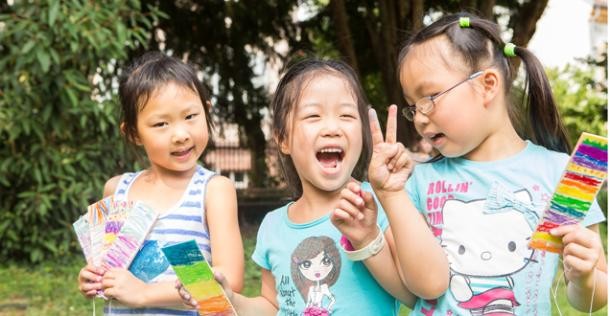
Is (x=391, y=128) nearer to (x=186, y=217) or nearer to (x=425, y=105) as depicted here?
(x=425, y=105)

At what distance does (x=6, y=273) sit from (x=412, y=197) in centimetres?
498

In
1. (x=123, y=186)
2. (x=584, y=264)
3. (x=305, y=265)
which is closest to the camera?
(x=584, y=264)

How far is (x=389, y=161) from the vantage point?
1931mm

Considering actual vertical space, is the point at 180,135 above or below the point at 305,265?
above

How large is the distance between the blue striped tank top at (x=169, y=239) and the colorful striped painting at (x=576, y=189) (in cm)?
110

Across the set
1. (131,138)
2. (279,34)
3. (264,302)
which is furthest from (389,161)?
(279,34)

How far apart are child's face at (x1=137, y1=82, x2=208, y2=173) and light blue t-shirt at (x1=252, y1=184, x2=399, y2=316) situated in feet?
1.65

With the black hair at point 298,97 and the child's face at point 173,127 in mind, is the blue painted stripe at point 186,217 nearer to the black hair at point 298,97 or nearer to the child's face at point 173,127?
the child's face at point 173,127

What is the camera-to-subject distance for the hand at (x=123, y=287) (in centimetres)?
240

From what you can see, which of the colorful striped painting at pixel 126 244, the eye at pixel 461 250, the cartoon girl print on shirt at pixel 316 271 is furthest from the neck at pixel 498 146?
the colorful striped painting at pixel 126 244

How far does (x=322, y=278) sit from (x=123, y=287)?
25.5 inches

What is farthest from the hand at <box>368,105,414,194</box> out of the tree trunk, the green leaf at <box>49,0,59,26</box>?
the tree trunk

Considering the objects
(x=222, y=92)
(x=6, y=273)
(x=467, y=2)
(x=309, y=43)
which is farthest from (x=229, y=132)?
(x=6, y=273)

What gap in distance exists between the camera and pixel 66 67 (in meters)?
5.88
